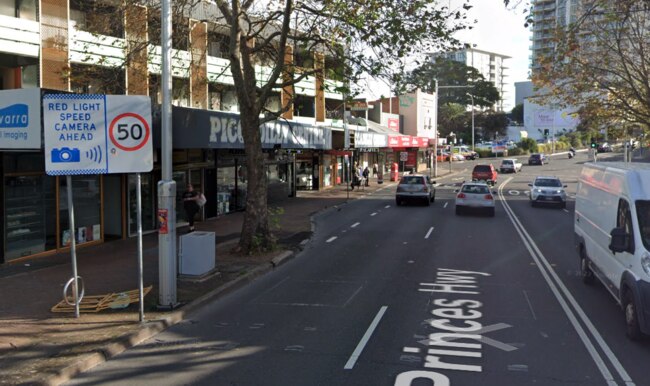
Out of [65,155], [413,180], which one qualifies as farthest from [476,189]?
[65,155]

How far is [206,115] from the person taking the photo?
1798 centimetres

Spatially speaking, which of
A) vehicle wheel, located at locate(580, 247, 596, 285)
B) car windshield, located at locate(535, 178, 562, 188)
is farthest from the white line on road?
car windshield, located at locate(535, 178, 562, 188)

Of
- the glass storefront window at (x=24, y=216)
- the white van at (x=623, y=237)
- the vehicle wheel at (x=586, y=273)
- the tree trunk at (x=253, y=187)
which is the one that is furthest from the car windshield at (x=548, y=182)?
the glass storefront window at (x=24, y=216)

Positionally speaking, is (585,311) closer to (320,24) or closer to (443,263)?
(443,263)

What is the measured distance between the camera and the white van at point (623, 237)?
7.76 meters

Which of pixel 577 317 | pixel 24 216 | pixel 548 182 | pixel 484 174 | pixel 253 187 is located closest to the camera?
pixel 577 317

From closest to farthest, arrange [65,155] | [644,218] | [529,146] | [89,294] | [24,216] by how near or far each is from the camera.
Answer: [644,218] < [65,155] < [89,294] < [24,216] < [529,146]

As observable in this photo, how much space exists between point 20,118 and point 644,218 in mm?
11434

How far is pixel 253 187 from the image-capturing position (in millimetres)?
15219

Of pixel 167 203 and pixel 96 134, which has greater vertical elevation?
pixel 96 134

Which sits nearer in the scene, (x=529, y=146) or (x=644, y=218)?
(x=644, y=218)

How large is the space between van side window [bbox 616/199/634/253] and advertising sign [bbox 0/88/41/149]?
1063 cm

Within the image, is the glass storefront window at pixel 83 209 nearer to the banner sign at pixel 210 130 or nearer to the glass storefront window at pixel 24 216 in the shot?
the glass storefront window at pixel 24 216

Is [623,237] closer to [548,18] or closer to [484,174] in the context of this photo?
[548,18]
